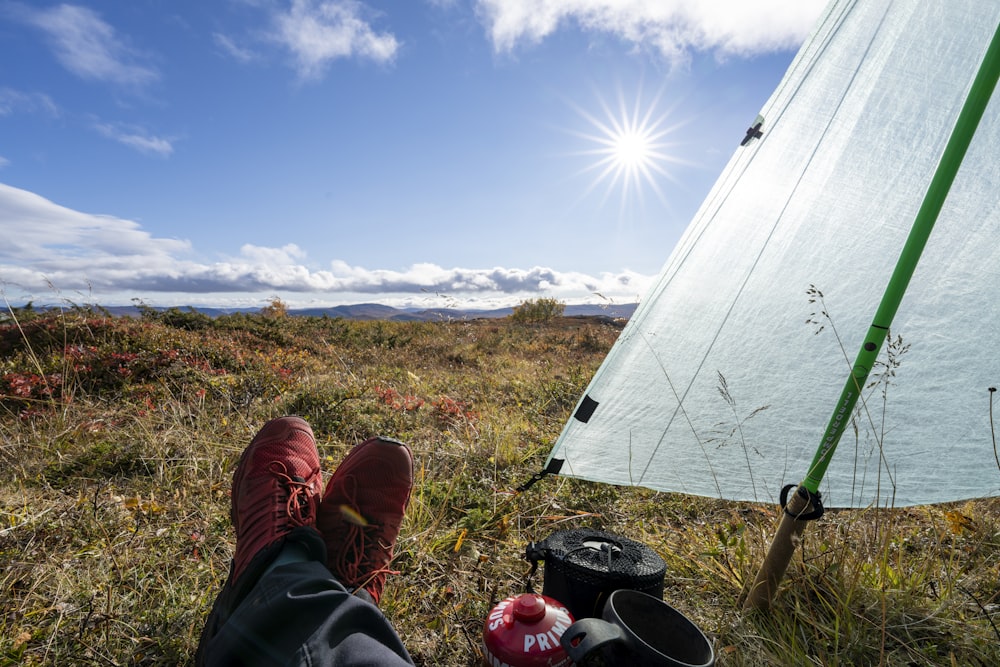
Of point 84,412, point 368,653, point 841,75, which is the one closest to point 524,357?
point 84,412

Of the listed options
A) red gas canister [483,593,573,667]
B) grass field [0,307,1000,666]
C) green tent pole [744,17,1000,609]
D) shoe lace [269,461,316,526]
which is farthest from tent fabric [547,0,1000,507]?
shoe lace [269,461,316,526]

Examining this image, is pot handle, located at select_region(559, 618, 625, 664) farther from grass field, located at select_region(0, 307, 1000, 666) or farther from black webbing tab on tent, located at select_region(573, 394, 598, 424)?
black webbing tab on tent, located at select_region(573, 394, 598, 424)

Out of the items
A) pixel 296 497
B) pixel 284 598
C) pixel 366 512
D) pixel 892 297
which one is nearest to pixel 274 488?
pixel 296 497

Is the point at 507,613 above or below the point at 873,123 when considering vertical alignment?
below

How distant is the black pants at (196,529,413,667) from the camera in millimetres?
1135

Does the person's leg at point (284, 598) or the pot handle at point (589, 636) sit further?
the person's leg at point (284, 598)

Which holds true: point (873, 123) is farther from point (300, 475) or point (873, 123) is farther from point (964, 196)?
point (300, 475)

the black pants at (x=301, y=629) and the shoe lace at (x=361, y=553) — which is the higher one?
the black pants at (x=301, y=629)

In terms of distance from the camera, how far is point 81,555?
1911 millimetres

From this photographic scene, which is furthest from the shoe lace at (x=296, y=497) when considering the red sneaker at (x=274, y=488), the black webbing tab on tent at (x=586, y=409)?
the black webbing tab on tent at (x=586, y=409)

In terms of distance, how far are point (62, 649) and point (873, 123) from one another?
351 cm

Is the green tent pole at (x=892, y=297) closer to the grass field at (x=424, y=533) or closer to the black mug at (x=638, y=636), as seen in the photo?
the grass field at (x=424, y=533)

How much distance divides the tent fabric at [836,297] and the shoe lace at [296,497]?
4.70ft

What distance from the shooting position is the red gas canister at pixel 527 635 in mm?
1177
